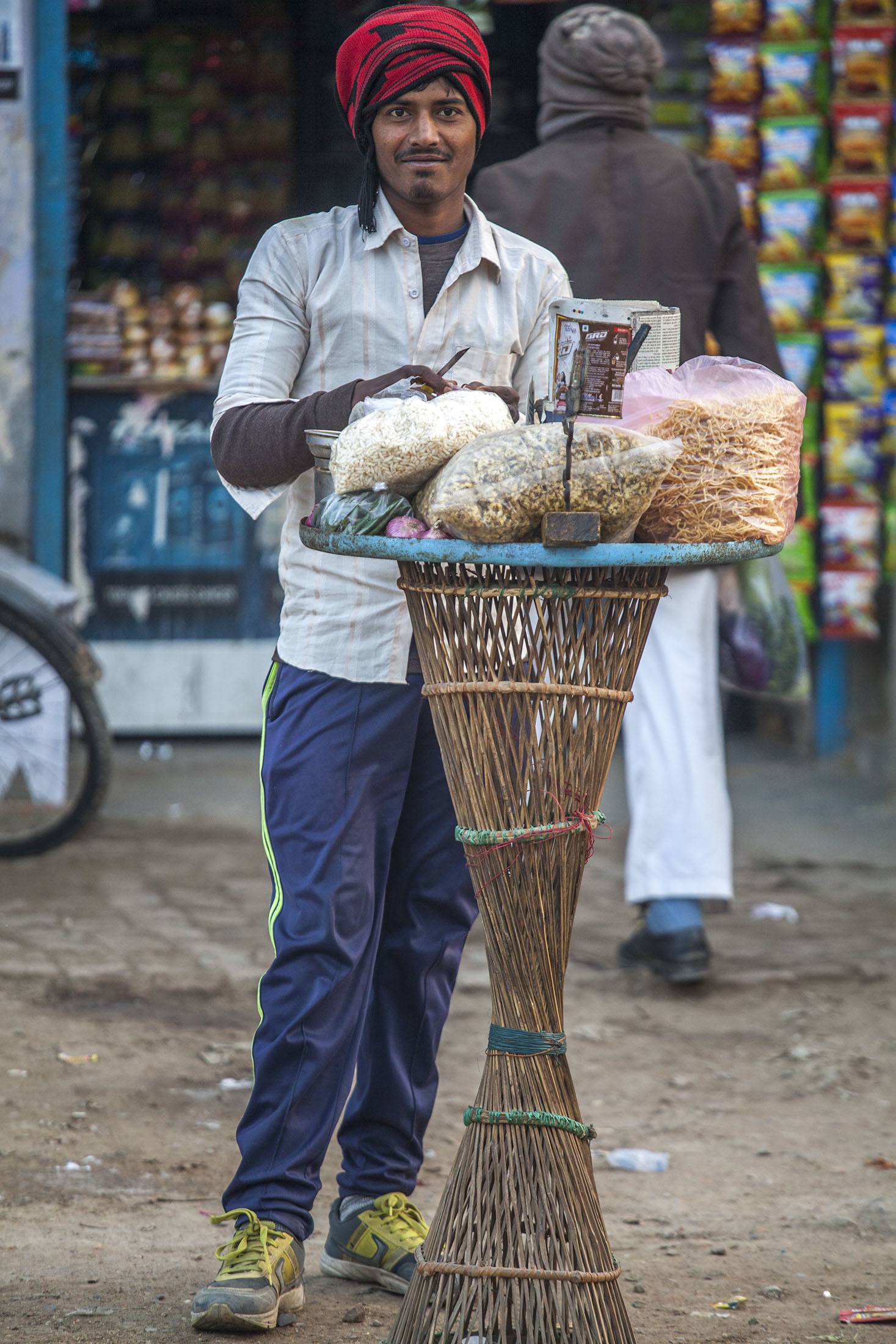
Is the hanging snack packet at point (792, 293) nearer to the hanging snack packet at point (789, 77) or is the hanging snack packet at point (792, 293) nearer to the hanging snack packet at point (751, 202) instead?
the hanging snack packet at point (751, 202)

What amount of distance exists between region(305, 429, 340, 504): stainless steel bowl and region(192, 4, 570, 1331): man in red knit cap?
152mm

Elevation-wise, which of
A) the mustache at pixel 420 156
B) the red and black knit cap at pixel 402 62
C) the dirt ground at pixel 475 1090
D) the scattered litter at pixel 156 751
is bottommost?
the scattered litter at pixel 156 751

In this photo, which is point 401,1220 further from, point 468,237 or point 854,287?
point 854,287

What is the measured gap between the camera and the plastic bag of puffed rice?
6.88ft

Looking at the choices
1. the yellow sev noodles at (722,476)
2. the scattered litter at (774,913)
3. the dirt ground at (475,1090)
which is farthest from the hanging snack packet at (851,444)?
the yellow sev noodles at (722,476)

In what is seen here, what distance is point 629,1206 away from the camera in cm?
316

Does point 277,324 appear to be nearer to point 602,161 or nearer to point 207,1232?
point 207,1232

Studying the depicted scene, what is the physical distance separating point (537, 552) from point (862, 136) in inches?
196

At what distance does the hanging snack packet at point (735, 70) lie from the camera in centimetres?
638

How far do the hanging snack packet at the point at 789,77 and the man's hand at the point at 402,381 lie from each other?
15.4ft

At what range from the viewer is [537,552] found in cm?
203

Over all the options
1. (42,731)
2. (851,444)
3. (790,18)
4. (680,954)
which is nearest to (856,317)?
(851,444)

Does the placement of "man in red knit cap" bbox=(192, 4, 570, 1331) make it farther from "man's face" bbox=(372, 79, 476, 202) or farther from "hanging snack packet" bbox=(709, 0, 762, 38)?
"hanging snack packet" bbox=(709, 0, 762, 38)

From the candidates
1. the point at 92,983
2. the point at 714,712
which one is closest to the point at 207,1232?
the point at 92,983
